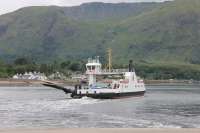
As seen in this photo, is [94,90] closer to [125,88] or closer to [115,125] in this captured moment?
[125,88]

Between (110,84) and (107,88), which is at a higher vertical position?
(110,84)

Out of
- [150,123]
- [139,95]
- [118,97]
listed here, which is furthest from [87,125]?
[139,95]

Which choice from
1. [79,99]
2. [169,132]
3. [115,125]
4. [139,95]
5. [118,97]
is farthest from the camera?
[139,95]

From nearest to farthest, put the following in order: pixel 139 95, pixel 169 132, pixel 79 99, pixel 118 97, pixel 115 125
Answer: pixel 169 132 < pixel 115 125 < pixel 79 99 < pixel 118 97 < pixel 139 95

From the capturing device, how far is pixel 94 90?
12862cm

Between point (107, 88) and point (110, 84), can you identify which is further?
point (110, 84)

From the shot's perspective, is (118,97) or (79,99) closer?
(79,99)

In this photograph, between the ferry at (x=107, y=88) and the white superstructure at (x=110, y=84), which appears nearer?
the ferry at (x=107, y=88)

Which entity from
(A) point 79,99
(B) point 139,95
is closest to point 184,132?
(A) point 79,99

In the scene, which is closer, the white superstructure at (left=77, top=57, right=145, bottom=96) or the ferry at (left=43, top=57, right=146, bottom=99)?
the ferry at (left=43, top=57, right=146, bottom=99)

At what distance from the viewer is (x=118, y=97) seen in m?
134

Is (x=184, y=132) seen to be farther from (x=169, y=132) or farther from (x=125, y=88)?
(x=125, y=88)

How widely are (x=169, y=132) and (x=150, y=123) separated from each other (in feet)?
73.7

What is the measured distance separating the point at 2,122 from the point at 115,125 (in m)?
13.1
